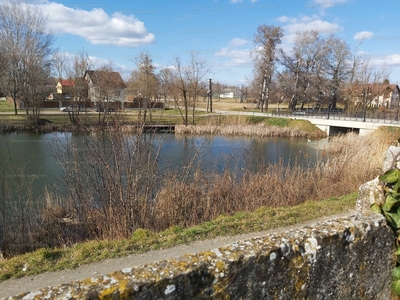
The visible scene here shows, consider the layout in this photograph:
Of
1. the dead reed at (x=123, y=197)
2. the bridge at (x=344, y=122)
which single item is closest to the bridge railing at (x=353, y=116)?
the bridge at (x=344, y=122)

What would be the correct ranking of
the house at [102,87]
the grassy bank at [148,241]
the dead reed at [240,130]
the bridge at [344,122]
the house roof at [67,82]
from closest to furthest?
the grassy bank at [148,241], the house at [102,87], the bridge at [344,122], the dead reed at [240,130], the house roof at [67,82]

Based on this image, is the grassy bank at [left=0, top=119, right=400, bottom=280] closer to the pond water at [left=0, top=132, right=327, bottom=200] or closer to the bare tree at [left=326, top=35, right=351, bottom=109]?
the pond water at [left=0, top=132, right=327, bottom=200]

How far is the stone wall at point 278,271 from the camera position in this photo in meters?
1.66

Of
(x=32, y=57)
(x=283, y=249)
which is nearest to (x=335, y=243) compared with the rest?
(x=283, y=249)

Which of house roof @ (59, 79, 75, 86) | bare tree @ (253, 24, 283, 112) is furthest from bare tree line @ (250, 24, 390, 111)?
house roof @ (59, 79, 75, 86)

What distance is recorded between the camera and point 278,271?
2.09 meters

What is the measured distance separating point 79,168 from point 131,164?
185 centimetres

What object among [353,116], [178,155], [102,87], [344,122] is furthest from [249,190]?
[353,116]

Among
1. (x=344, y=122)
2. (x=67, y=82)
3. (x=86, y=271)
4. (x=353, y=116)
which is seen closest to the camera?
(x=86, y=271)

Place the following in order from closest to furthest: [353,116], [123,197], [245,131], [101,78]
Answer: [123,197] → [101,78] → [245,131] → [353,116]

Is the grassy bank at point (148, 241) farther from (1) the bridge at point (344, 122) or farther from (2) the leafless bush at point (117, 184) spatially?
(1) the bridge at point (344, 122)

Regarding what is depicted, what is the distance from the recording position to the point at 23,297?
4.98 ft

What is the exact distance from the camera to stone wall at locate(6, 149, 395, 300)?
1657 millimetres

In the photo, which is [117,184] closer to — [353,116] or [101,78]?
[101,78]
